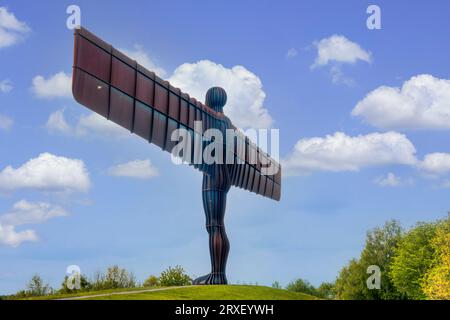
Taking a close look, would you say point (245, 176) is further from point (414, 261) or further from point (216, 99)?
point (414, 261)

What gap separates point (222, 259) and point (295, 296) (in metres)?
3.99

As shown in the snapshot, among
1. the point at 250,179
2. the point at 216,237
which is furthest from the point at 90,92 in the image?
the point at 250,179

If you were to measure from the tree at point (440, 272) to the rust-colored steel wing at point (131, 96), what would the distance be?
83.6ft

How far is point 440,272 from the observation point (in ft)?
156

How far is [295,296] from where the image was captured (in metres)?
27.4

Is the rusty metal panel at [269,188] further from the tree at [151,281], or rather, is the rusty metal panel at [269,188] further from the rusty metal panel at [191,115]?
the tree at [151,281]

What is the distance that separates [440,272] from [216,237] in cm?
2830

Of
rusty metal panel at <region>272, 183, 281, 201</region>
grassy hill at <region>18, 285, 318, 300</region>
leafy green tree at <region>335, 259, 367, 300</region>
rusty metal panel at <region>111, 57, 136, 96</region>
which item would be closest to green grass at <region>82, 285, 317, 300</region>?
grassy hill at <region>18, 285, 318, 300</region>
